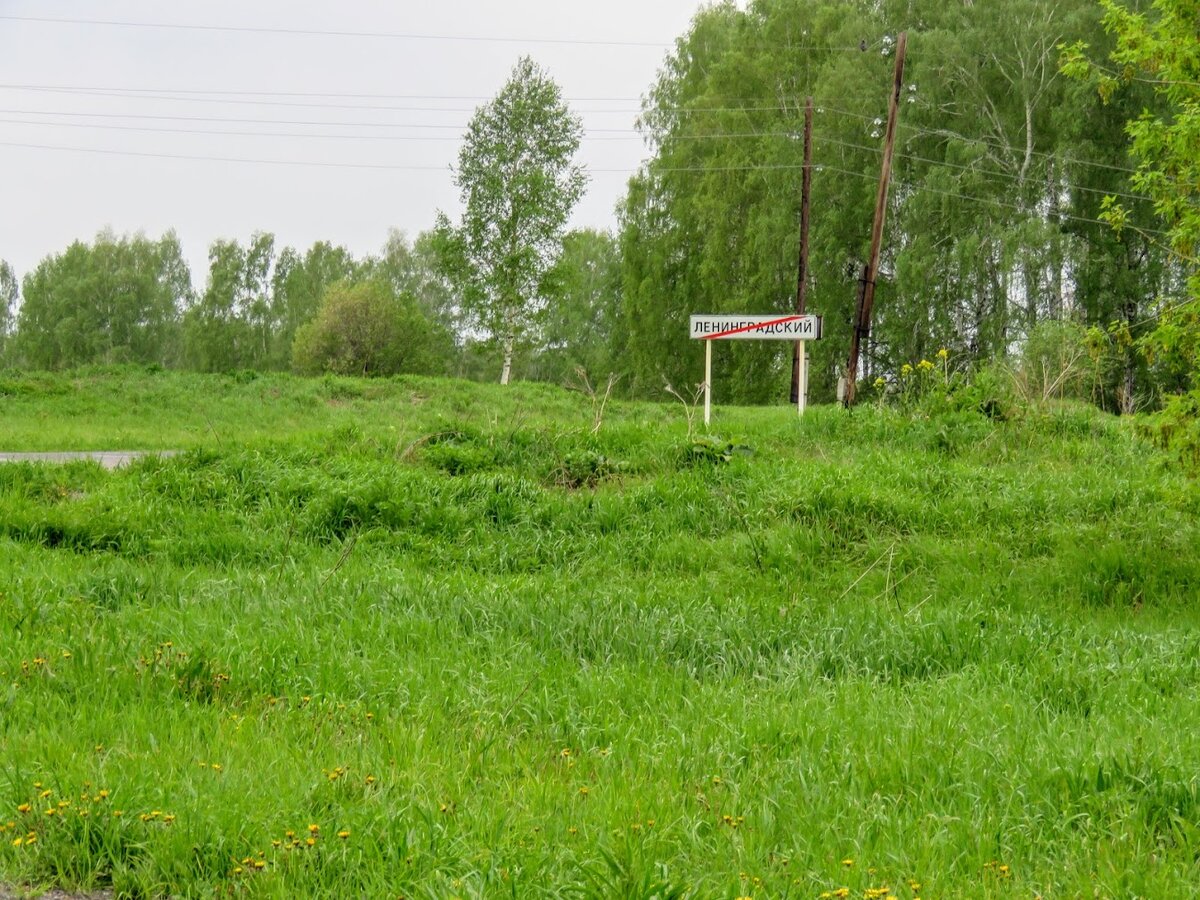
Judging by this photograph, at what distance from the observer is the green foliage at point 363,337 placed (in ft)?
186

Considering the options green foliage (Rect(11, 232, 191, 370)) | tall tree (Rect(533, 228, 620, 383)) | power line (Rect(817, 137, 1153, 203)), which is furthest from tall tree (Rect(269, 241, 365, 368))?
power line (Rect(817, 137, 1153, 203))

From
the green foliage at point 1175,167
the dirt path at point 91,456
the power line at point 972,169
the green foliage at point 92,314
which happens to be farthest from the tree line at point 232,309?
the green foliage at point 1175,167

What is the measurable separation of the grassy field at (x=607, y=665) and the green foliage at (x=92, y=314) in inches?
2780

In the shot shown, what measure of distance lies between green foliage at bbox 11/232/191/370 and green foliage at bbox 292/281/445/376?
2446 centimetres

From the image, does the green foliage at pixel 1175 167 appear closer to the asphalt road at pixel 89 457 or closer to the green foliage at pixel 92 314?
the asphalt road at pixel 89 457

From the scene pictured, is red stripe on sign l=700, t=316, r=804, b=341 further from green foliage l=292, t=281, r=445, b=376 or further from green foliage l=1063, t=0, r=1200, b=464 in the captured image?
green foliage l=292, t=281, r=445, b=376

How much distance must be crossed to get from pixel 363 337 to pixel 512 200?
749 inches

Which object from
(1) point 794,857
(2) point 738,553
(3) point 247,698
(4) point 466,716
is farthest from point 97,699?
(2) point 738,553

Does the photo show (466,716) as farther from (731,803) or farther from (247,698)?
(731,803)

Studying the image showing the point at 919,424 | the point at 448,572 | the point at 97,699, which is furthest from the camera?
the point at 919,424

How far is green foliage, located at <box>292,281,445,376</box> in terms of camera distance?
5662 cm

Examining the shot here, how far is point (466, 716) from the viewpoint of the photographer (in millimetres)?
4617

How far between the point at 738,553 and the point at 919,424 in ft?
16.9

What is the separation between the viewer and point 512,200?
135 ft
